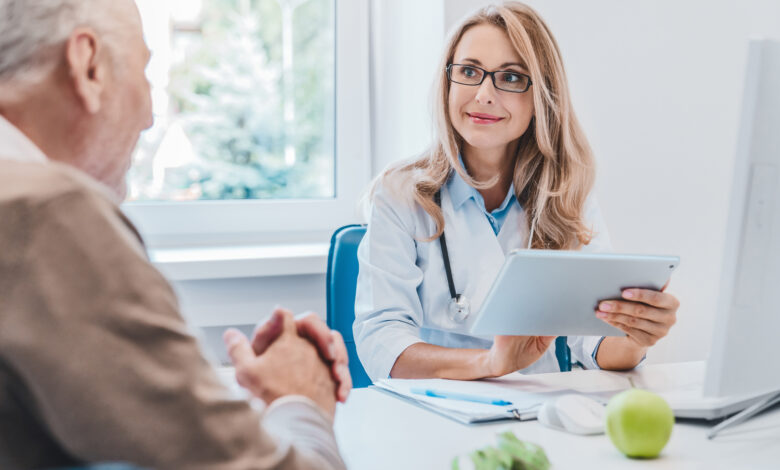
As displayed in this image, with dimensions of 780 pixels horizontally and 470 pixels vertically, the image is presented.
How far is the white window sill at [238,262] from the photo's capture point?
2.07 meters

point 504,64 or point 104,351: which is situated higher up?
point 504,64

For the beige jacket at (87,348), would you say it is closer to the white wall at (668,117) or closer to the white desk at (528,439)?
the white desk at (528,439)

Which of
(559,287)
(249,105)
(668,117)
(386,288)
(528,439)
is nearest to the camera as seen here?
(528,439)

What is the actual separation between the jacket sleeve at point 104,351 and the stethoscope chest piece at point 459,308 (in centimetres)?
114

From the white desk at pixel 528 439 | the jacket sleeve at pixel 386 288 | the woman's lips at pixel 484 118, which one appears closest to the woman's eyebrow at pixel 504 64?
the woman's lips at pixel 484 118

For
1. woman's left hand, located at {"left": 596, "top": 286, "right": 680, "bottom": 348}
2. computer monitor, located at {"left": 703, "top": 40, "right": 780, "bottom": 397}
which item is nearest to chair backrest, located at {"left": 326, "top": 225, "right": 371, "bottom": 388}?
woman's left hand, located at {"left": 596, "top": 286, "right": 680, "bottom": 348}

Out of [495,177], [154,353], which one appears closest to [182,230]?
[495,177]

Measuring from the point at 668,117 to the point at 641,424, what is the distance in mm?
1904

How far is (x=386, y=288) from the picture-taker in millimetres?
1632

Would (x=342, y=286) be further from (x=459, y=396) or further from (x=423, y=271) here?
(x=459, y=396)

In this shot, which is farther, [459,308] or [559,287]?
[459,308]

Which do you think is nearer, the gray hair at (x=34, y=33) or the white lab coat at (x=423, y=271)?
the gray hair at (x=34, y=33)

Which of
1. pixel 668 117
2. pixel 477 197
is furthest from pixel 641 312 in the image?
pixel 668 117

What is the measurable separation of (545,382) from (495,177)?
637 mm
